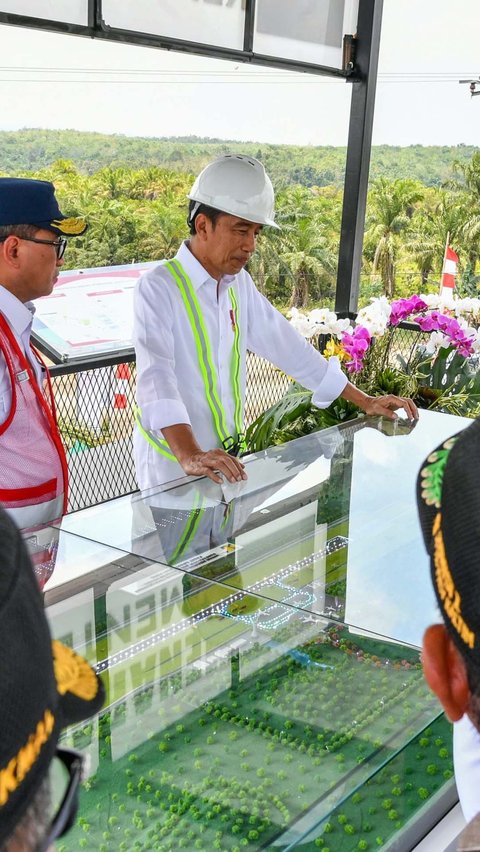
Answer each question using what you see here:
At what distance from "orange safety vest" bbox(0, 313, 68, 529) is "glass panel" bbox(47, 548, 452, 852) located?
1.33 feet

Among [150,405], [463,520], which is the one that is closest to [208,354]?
[150,405]

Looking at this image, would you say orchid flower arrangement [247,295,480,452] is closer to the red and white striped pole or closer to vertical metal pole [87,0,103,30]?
the red and white striped pole

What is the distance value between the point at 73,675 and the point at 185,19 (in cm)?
376

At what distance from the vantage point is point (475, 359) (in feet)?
12.3

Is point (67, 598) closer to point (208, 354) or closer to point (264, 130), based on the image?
point (208, 354)

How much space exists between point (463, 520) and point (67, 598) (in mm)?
1236

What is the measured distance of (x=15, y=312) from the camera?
2.21 m

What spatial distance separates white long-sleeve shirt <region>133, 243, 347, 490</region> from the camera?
2562 mm

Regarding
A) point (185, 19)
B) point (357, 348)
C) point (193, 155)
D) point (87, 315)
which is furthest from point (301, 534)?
point (193, 155)

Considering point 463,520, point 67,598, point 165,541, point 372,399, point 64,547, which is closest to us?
point 463,520

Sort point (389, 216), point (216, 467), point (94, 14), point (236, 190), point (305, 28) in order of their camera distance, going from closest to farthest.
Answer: point (216, 467) < point (236, 190) < point (94, 14) < point (305, 28) < point (389, 216)

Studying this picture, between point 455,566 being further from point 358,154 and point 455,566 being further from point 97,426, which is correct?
point 358,154

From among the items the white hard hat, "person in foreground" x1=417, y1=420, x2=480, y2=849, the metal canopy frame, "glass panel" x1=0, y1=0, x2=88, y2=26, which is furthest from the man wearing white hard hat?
"person in foreground" x1=417, y1=420, x2=480, y2=849

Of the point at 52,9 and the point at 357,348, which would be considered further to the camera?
the point at 357,348
